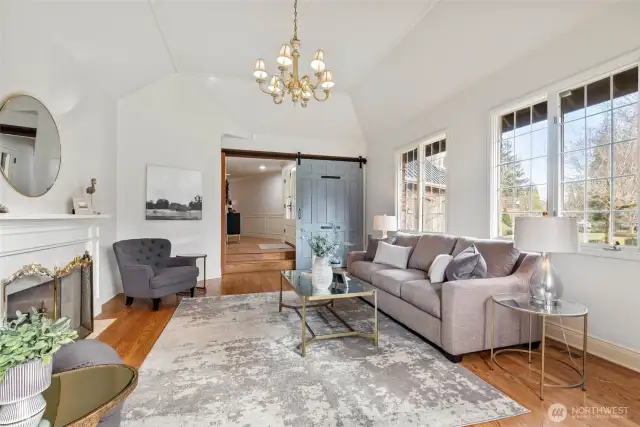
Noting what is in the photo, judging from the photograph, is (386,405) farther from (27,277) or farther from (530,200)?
(27,277)

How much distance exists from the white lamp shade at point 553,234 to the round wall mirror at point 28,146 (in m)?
3.93

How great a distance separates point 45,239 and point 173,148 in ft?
9.41

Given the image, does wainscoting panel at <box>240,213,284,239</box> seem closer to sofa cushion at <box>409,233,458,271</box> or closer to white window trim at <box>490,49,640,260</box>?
sofa cushion at <box>409,233,458,271</box>

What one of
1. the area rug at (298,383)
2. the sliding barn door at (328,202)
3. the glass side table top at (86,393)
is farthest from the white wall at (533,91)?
the glass side table top at (86,393)

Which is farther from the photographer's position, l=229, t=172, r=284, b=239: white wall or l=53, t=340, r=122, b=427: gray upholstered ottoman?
l=229, t=172, r=284, b=239: white wall

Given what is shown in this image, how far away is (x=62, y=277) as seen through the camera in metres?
2.82

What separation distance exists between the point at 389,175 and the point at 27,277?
5.25 meters

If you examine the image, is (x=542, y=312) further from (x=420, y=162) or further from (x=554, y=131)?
(x=420, y=162)

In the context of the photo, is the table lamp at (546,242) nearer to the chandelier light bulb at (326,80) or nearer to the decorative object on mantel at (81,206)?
the chandelier light bulb at (326,80)

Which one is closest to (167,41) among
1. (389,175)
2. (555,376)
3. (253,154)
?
(253,154)

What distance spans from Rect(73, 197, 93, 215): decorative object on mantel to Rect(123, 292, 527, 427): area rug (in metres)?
1.57

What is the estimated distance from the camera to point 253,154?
587cm

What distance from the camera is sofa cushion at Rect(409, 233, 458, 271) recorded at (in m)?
3.65
